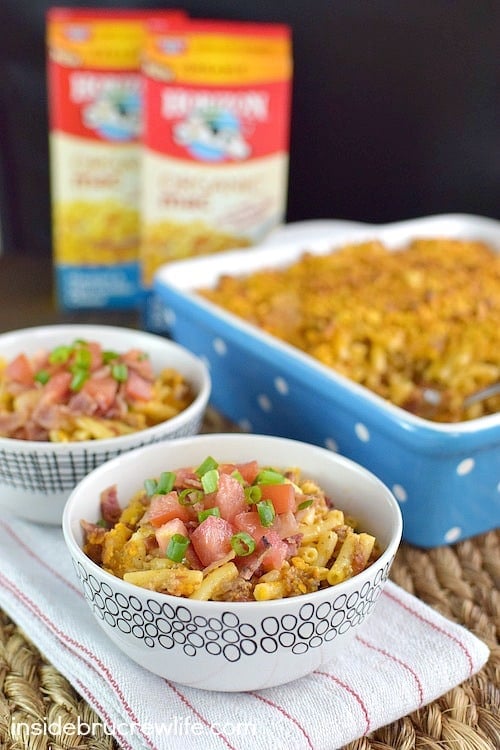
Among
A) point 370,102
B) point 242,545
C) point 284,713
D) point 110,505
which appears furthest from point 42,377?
point 370,102

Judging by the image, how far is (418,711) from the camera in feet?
3.45

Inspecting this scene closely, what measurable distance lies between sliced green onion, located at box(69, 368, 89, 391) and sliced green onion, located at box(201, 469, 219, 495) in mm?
332

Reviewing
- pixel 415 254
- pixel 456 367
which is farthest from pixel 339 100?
pixel 456 367

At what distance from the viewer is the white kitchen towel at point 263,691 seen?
959mm

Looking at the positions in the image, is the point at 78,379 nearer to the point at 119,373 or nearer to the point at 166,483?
the point at 119,373

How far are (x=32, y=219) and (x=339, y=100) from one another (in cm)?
Answer: 91

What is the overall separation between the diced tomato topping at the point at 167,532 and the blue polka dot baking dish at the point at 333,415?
0.35 meters

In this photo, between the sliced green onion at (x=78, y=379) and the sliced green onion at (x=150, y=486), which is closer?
the sliced green onion at (x=150, y=486)

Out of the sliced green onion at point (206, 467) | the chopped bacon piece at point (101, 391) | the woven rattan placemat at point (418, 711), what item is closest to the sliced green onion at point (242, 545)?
the sliced green onion at point (206, 467)

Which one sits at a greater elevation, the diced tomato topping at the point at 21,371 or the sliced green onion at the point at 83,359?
the sliced green onion at the point at 83,359

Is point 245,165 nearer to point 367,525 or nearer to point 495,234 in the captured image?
point 495,234

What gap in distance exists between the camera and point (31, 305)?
2.31 m

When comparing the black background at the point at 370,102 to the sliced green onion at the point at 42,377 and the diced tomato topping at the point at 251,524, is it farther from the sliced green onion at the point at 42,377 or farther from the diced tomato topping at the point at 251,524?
the diced tomato topping at the point at 251,524

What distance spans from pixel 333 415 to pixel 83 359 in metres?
0.36
